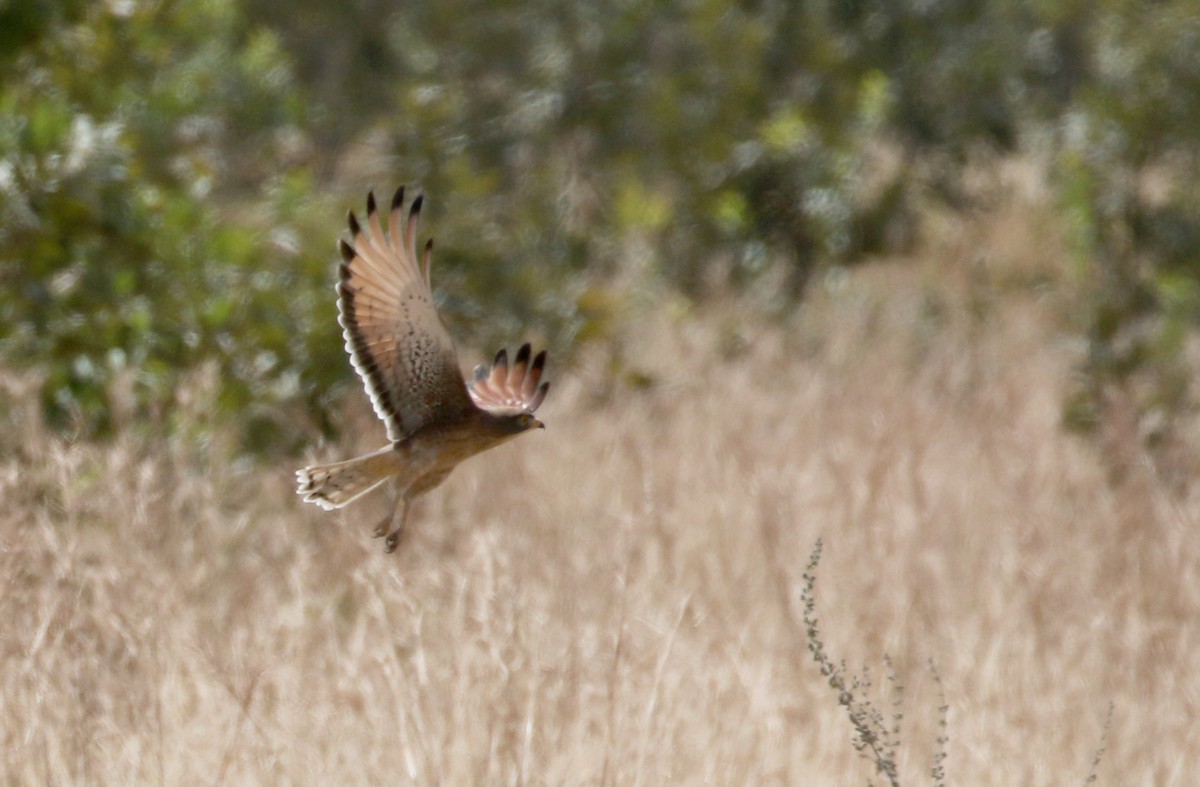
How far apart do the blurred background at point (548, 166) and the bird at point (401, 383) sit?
93 cm

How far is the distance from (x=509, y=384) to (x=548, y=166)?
6062 mm

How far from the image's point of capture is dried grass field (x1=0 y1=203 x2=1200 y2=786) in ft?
10.2

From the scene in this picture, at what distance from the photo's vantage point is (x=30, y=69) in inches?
203

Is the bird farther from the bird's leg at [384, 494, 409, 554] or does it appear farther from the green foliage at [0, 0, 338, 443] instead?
the green foliage at [0, 0, 338, 443]

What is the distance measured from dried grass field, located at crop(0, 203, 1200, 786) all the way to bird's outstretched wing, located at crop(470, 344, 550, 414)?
292mm

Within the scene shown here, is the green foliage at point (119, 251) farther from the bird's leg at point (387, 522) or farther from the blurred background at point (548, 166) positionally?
the bird's leg at point (387, 522)

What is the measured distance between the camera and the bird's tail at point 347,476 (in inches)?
124

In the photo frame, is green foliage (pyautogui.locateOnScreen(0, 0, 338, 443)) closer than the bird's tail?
No

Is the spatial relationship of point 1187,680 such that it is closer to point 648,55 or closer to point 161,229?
point 161,229

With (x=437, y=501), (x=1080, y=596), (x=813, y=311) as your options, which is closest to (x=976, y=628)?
(x=1080, y=596)

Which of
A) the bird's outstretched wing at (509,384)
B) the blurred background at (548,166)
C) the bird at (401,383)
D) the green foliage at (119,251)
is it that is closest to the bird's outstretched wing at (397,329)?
the bird at (401,383)

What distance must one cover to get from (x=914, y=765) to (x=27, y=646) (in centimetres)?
192

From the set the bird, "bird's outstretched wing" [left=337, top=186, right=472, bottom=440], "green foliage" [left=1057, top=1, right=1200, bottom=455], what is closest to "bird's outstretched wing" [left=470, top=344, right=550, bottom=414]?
the bird

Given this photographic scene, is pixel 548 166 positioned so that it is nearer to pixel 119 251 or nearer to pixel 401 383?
pixel 119 251
